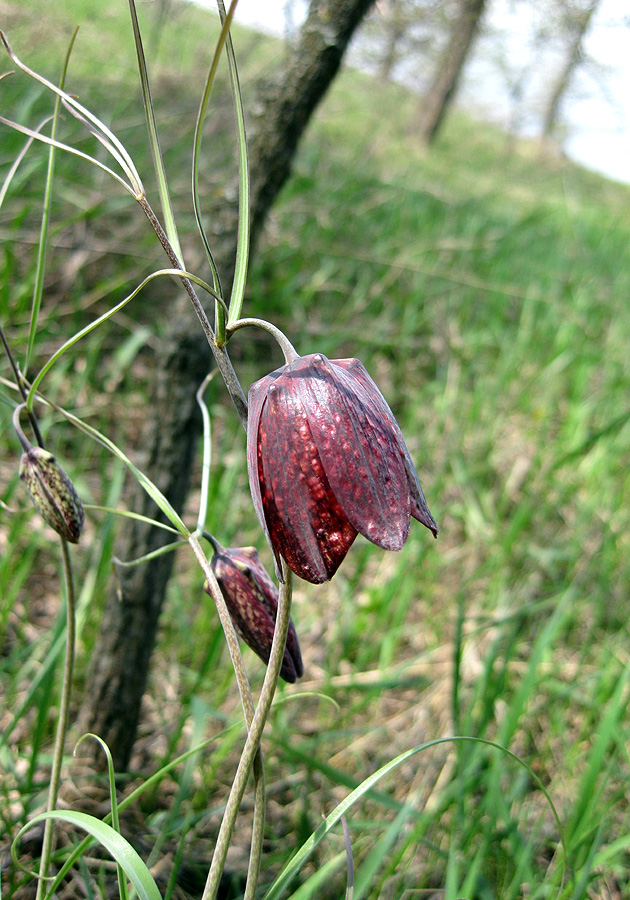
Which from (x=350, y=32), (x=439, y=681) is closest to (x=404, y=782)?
(x=439, y=681)

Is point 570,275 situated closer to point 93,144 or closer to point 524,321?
point 524,321

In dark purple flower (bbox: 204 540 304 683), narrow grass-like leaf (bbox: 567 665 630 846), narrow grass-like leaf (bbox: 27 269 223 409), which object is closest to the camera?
narrow grass-like leaf (bbox: 27 269 223 409)

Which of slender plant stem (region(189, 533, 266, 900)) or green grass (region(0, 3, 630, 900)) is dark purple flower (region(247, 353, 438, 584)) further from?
green grass (region(0, 3, 630, 900))

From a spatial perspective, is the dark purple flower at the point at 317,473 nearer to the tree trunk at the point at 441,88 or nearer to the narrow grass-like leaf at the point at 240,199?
the narrow grass-like leaf at the point at 240,199

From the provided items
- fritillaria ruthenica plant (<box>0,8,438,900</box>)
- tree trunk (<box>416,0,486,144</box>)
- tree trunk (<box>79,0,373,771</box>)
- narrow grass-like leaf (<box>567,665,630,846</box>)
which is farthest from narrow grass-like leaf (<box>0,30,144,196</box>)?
tree trunk (<box>416,0,486,144</box>)

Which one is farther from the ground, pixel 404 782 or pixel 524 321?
pixel 524 321

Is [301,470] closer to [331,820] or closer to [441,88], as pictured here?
[331,820]

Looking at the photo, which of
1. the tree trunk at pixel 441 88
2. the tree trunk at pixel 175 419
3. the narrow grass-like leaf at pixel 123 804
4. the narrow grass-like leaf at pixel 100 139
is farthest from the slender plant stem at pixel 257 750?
the tree trunk at pixel 441 88
